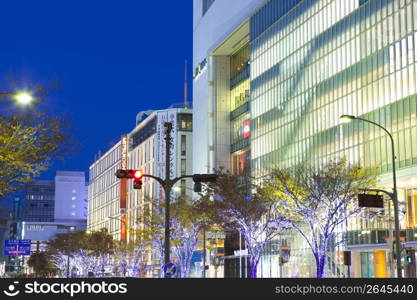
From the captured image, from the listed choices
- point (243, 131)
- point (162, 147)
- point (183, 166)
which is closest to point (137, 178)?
point (243, 131)

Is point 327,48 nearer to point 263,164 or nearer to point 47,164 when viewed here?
point 263,164

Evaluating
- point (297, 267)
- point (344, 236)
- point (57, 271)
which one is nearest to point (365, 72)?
point (344, 236)

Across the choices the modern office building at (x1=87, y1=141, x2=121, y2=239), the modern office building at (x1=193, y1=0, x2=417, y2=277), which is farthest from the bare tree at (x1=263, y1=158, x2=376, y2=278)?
Result: the modern office building at (x1=87, y1=141, x2=121, y2=239)

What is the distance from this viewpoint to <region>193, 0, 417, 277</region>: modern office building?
2283 inches

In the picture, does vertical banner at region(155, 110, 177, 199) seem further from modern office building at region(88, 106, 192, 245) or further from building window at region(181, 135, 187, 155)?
building window at region(181, 135, 187, 155)

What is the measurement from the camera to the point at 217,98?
106m

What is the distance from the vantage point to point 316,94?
7350 centimetres

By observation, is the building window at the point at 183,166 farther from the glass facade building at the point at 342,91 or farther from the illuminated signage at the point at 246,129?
the glass facade building at the point at 342,91

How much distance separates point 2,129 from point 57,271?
475 feet

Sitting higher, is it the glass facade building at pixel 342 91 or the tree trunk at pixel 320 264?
the glass facade building at pixel 342 91

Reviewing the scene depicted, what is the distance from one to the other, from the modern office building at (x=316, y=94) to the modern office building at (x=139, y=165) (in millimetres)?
16207

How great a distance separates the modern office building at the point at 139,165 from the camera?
423 feet

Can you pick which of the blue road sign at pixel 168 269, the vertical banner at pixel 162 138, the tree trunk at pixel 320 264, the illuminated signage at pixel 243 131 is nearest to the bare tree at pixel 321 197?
the tree trunk at pixel 320 264

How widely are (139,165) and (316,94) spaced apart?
77.4m
